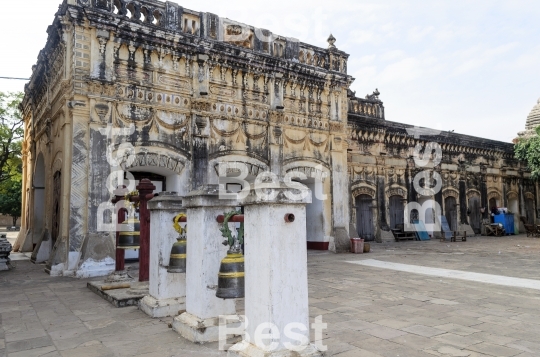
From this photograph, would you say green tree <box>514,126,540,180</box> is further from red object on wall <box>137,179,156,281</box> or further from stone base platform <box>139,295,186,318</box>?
stone base platform <box>139,295,186,318</box>

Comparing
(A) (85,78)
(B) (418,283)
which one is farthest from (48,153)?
(B) (418,283)

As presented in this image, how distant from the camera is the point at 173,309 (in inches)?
214

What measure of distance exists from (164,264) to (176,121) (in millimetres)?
6124

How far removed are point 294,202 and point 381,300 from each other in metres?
3.51

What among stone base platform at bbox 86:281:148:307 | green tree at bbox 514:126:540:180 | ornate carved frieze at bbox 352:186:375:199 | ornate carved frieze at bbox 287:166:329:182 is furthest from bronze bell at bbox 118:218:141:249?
green tree at bbox 514:126:540:180

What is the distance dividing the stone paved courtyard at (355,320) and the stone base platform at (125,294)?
0.13m

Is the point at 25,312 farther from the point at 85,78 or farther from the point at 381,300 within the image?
the point at 85,78

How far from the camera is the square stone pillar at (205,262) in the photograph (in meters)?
4.43

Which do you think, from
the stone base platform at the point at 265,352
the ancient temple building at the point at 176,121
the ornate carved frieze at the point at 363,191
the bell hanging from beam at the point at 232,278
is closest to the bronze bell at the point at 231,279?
the bell hanging from beam at the point at 232,278

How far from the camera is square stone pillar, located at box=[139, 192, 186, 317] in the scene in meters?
5.44

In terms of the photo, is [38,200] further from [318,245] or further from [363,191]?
[363,191]

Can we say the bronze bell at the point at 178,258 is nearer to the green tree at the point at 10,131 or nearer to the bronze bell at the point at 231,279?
the bronze bell at the point at 231,279

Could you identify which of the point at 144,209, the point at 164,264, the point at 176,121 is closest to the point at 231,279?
the point at 164,264

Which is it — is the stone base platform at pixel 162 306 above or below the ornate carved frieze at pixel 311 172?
below
